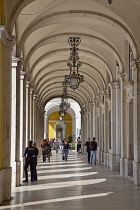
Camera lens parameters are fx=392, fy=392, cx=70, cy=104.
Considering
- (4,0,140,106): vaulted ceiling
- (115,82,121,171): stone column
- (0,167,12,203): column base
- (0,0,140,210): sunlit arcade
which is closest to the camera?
(0,167,12,203): column base

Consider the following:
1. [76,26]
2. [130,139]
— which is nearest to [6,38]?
[76,26]

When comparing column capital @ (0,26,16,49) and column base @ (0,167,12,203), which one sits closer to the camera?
column capital @ (0,26,16,49)

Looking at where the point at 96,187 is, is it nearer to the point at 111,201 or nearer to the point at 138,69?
the point at 111,201

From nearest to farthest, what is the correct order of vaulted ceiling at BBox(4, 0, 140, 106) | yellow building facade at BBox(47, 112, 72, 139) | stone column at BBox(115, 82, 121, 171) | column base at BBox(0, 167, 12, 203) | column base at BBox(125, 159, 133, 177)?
column base at BBox(0, 167, 12, 203)
vaulted ceiling at BBox(4, 0, 140, 106)
column base at BBox(125, 159, 133, 177)
stone column at BBox(115, 82, 121, 171)
yellow building facade at BBox(47, 112, 72, 139)

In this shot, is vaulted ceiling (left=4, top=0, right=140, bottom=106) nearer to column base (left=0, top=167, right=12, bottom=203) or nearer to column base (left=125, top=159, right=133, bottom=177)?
column base (left=0, top=167, right=12, bottom=203)

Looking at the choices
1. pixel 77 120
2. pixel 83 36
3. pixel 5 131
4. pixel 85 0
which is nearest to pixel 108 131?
pixel 83 36

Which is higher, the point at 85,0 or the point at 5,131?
the point at 85,0

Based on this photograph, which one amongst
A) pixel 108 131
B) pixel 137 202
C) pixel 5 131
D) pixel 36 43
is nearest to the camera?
pixel 137 202

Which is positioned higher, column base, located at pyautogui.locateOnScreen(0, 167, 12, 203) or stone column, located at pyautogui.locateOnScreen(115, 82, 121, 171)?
stone column, located at pyautogui.locateOnScreen(115, 82, 121, 171)

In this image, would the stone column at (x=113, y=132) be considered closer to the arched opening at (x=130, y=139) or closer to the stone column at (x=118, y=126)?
the stone column at (x=118, y=126)

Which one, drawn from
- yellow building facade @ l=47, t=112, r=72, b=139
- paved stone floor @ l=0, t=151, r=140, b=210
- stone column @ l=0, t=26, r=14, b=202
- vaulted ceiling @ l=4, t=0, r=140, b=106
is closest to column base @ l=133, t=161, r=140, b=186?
paved stone floor @ l=0, t=151, r=140, b=210

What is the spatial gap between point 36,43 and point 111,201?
850 centimetres

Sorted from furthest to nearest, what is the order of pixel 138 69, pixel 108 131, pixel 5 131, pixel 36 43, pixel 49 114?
1. pixel 49 114
2. pixel 108 131
3. pixel 36 43
4. pixel 138 69
5. pixel 5 131

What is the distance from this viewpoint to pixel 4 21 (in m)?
9.83
